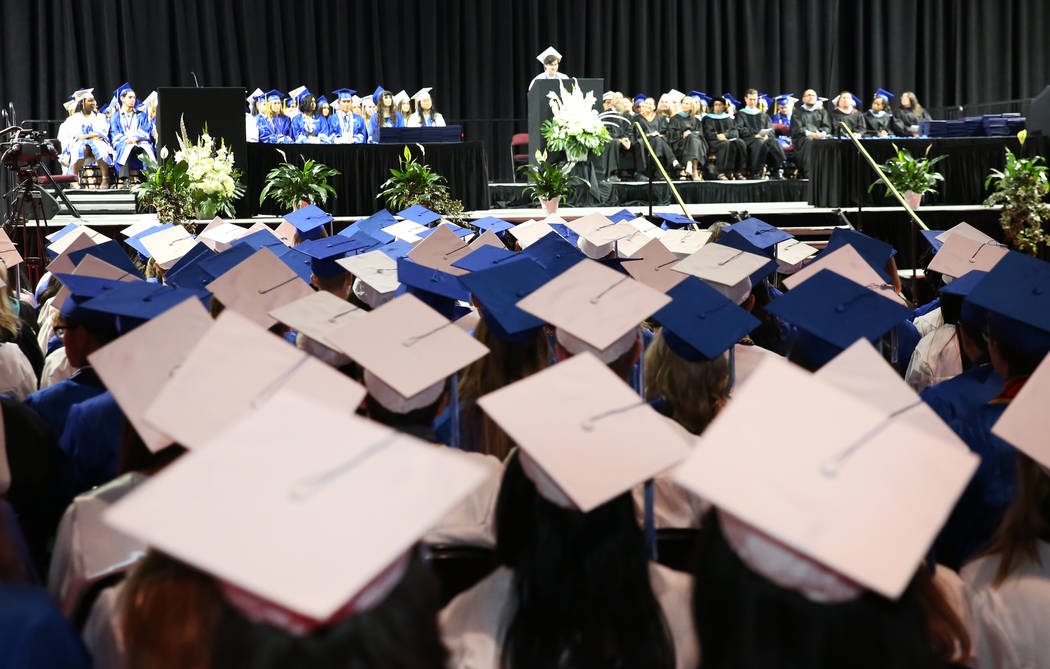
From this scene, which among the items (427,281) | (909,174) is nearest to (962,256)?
(427,281)

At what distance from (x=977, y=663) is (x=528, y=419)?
84cm

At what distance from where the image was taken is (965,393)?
7.82 feet

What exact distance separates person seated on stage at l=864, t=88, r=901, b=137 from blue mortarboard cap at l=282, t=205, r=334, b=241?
9.85 m

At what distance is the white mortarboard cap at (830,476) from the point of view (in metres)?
1.17

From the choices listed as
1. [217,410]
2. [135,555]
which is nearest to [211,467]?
[217,410]

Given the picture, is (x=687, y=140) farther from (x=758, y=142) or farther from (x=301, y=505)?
(x=301, y=505)

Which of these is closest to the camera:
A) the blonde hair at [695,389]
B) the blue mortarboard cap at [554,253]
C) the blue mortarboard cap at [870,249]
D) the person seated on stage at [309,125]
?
the blonde hair at [695,389]

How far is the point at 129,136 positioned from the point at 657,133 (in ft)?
23.2

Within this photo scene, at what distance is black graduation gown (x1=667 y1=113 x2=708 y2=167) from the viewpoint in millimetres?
13055

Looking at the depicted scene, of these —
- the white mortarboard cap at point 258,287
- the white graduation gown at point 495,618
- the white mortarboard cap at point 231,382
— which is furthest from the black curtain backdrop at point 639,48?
the white graduation gown at point 495,618

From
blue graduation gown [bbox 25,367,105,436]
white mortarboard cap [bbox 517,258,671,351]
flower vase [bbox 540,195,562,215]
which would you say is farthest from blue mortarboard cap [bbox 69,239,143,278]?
flower vase [bbox 540,195,562,215]

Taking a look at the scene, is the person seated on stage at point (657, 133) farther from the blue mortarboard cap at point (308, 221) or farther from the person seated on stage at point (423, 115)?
the blue mortarboard cap at point (308, 221)

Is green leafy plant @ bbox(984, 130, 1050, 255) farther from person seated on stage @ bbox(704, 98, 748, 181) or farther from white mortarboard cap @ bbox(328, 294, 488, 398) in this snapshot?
white mortarboard cap @ bbox(328, 294, 488, 398)

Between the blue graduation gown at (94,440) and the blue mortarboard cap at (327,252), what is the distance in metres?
2.02
